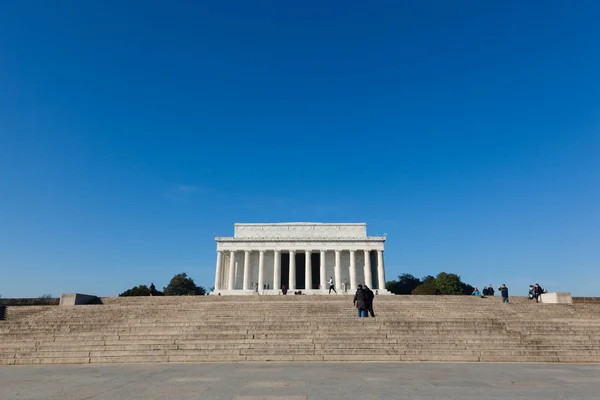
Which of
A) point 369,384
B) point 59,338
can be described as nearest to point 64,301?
point 59,338

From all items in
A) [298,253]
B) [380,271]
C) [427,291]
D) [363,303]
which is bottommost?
[363,303]

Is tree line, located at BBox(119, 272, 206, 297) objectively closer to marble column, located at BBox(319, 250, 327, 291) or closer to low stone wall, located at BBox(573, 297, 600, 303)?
marble column, located at BBox(319, 250, 327, 291)

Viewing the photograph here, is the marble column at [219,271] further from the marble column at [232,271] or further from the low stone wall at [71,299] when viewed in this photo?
the low stone wall at [71,299]

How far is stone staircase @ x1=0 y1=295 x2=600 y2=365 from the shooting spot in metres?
13.2

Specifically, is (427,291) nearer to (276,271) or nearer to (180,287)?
(276,271)

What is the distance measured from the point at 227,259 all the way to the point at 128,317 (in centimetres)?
4124

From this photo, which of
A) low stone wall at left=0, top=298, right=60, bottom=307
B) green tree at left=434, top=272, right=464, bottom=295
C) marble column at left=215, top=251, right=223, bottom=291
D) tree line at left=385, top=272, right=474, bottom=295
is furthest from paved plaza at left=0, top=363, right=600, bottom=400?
green tree at left=434, top=272, right=464, bottom=295

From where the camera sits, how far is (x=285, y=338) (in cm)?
1467

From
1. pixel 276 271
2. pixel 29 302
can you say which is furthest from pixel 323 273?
pixel 29 302

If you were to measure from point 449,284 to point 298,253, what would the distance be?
39.9m

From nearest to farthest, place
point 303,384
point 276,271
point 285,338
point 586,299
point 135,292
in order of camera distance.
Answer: point 303,384
point 285,338
point 586,299
point 135,292
point 276,271

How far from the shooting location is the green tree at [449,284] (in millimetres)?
77750

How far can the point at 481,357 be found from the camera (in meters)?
12.9

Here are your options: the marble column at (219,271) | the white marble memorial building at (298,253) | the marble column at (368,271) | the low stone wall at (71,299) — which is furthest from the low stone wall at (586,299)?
the marble column at (219,271)
